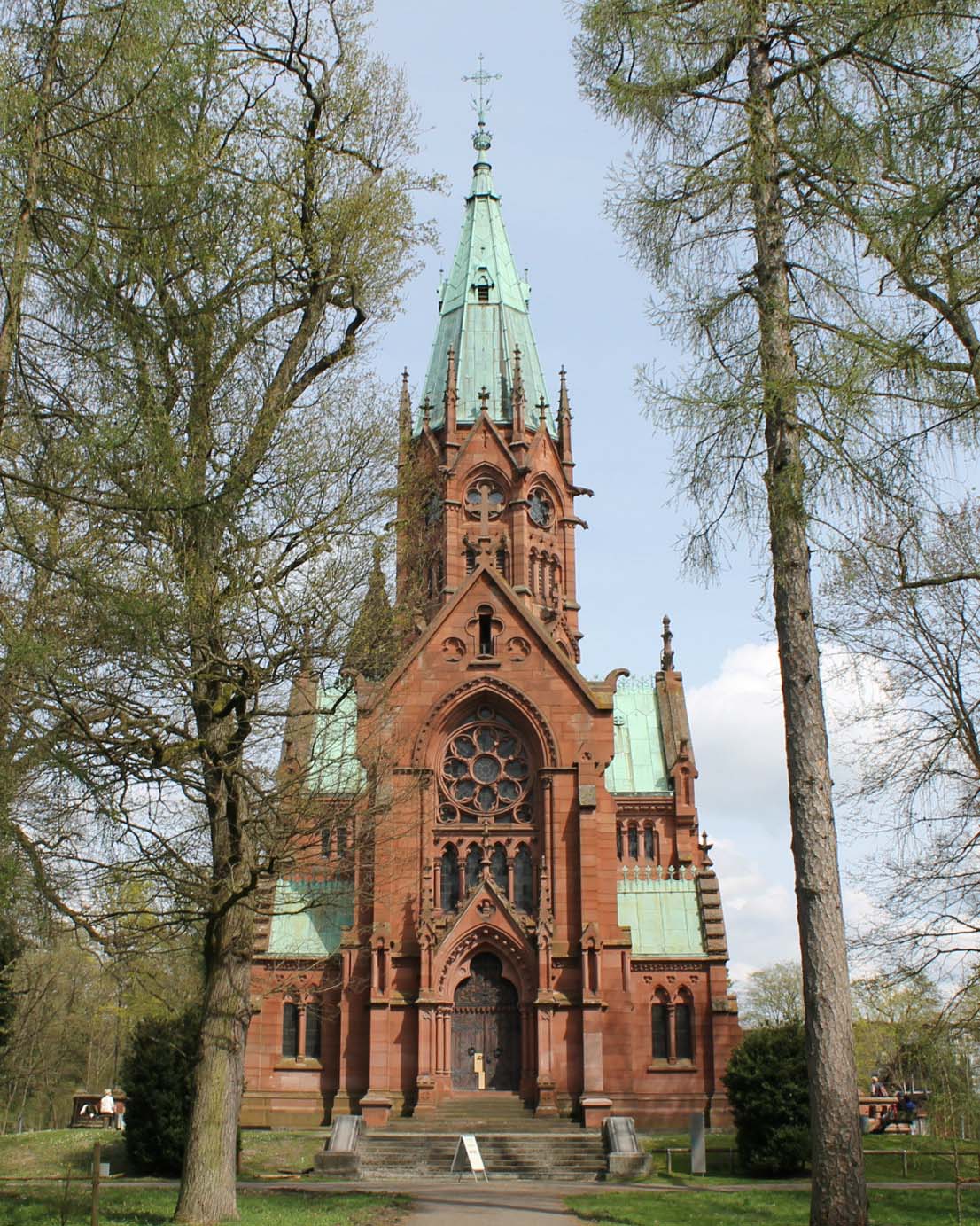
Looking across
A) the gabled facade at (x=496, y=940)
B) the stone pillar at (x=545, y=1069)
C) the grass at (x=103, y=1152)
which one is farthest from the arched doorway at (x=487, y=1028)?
the grass at (x=103, y=1152)

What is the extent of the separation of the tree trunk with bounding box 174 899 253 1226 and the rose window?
18.7 m

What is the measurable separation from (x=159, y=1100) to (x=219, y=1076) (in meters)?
9.91

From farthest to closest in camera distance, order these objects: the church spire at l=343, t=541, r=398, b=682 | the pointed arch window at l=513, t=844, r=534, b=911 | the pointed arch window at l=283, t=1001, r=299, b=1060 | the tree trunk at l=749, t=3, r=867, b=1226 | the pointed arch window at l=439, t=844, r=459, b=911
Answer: the pointed arch window at l=439, t=844, r=459, b=911 < the pointed arch window at l=513, t=844, r=534, b=911 < the pointed arch window at l=283, t=1001, r=299, b=1060 < the church spire at l=343, t=541, r=398, b=682 < the tree trunk at l=749, t=3, r=867, b=1226

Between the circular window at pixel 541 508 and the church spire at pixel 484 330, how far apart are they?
3.13 m

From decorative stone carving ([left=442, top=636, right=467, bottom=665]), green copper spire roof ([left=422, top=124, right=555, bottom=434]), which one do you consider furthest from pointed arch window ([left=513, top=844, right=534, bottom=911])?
green copper spire roof ([left=422, top=124, right=555, bottom=434])

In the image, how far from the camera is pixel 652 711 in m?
50.2

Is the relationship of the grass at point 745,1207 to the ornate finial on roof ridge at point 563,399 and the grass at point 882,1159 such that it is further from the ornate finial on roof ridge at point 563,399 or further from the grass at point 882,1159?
the ornate finial on roof ridge at point 563,399

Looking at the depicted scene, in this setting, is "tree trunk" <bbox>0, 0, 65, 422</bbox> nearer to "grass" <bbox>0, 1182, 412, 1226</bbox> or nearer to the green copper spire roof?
"grass" <bbox>0, 1182, 412, 1226</bbox>

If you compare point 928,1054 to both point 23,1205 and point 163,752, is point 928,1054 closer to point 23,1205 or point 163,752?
point 163,752

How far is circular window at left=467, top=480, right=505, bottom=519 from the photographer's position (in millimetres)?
49844

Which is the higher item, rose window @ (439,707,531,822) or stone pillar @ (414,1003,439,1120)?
rose window @ (439,707,531,822)

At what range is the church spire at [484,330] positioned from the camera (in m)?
52.0

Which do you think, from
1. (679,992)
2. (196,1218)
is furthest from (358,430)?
(679,992)

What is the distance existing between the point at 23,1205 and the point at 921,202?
16415 mm
